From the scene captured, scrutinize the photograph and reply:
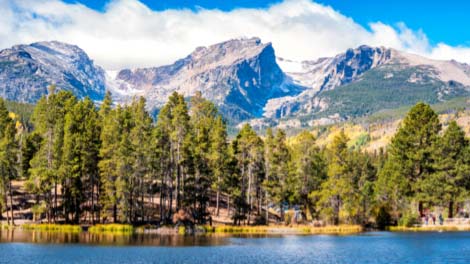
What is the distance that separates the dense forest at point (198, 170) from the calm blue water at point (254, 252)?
22399 mm

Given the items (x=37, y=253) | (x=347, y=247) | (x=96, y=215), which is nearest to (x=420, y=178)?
(x=347, y=247)

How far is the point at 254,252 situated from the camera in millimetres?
65812

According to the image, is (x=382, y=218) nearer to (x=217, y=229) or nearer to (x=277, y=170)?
(x=277, y=170)

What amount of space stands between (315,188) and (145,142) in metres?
34.6

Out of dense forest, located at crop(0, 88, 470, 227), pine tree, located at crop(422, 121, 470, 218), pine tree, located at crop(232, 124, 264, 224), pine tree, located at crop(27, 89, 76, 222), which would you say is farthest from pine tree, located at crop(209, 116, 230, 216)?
pine tree, located at crop(422, 121, 470, 218)

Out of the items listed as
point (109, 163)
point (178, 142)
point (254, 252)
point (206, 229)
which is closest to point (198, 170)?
point (178, 142)

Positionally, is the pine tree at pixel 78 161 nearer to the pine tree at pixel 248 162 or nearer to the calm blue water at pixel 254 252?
the calm blue water at pixel 254 252

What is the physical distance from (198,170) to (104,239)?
2690 centimetres

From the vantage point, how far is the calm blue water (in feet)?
190

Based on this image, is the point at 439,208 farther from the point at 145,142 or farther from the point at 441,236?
the point at 145,142

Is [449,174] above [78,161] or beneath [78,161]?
beneath

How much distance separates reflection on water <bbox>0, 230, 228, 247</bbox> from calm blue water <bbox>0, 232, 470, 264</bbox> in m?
0.82

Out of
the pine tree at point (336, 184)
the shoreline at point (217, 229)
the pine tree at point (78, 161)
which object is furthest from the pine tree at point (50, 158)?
the pine tree at point (336, 184)

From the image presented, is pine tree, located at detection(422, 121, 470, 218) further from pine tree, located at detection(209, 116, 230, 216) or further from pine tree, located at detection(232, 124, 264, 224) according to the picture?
pine tree, located at detection(209, 116, 230, 216)
